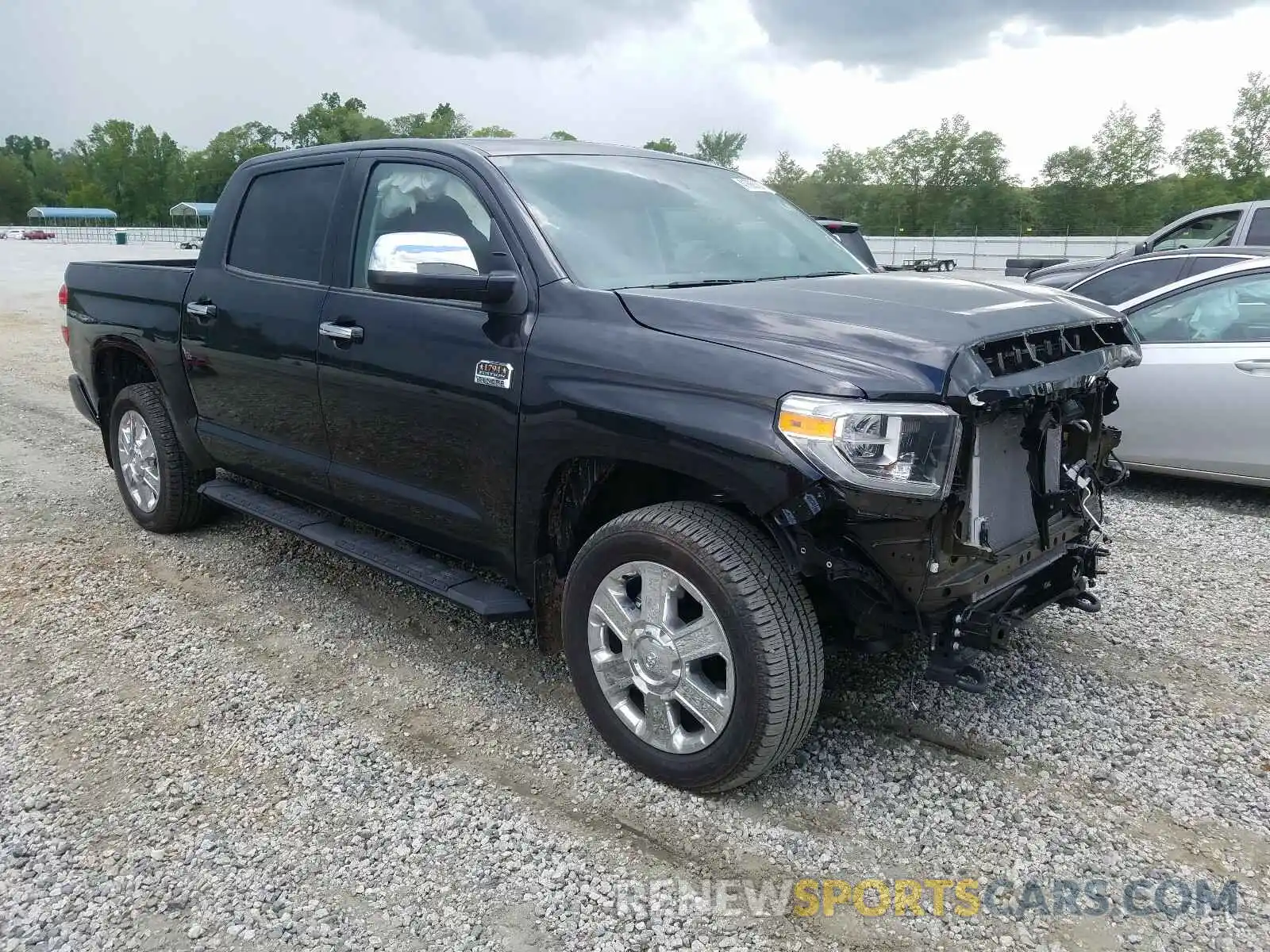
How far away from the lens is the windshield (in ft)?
11.0

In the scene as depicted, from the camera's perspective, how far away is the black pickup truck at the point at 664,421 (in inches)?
103

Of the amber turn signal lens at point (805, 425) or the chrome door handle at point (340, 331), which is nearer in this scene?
the amber turn signal lens at point (805, 425)

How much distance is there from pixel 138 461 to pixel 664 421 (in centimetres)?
Answer: 389

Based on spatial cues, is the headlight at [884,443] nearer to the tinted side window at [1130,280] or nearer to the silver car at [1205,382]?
the silver car at [1205,382]

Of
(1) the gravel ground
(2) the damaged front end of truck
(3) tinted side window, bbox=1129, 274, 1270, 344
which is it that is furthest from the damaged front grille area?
(3) tinted side window, bbox=1129, 274, 1270, 344

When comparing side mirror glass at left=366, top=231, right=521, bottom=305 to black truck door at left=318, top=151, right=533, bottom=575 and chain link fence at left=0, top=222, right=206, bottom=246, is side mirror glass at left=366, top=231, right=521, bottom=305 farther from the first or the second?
chain link fence at left=0, top=222, right=206, bottom=246

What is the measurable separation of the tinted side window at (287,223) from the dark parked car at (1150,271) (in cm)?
483

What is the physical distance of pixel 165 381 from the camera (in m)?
5.01

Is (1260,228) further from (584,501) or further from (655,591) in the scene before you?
(655,591)

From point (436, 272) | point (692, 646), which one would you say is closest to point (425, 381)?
point (436, 272)

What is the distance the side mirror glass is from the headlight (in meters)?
1.18

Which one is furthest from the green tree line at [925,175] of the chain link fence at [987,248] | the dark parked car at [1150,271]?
the dark parked car at [1150,271]

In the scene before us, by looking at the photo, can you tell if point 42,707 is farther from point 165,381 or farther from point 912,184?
point 912,184

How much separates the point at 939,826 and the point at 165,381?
421 cm
